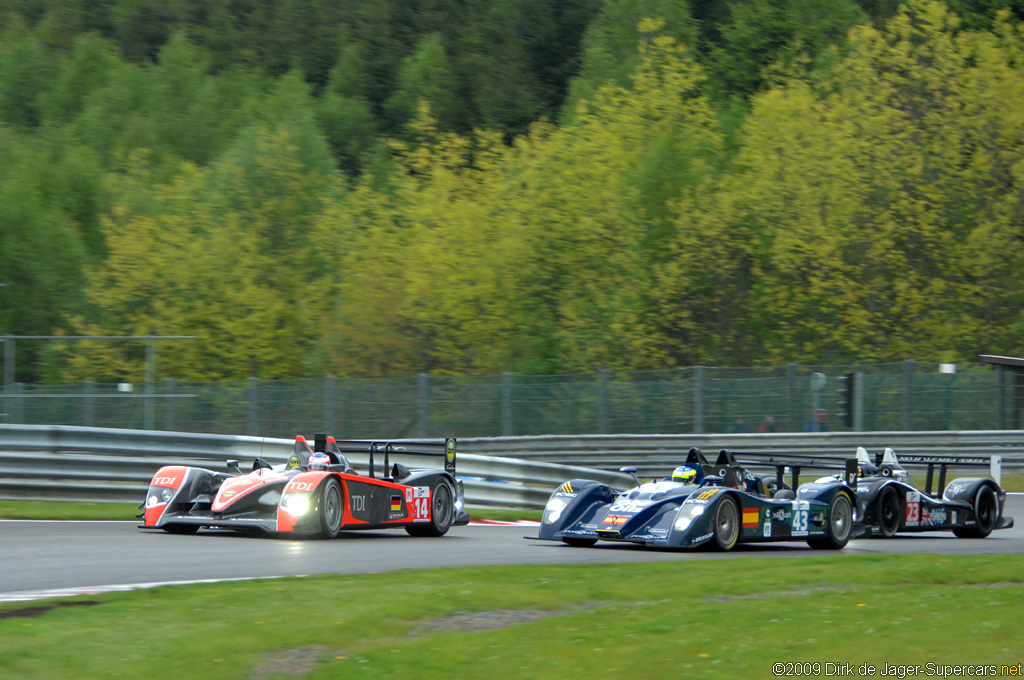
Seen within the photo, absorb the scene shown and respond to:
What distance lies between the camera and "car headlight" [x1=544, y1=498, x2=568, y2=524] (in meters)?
12.9

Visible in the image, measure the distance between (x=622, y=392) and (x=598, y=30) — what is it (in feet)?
116

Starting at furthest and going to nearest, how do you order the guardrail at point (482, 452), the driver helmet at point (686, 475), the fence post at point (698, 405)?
1. the fence post at point (698, 405)
2. the guardrail at point (482, 452)
3. the driver helmet at point (686, 475)

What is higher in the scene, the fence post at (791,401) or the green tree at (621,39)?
the green tree at (621,39)

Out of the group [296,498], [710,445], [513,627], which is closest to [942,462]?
[296,498]

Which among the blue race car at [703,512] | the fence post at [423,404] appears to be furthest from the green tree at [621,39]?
the blue race car at [703,512]

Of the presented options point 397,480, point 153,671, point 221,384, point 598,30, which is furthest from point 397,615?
point 598,30

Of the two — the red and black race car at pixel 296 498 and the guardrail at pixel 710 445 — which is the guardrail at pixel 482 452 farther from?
the red and black race car at pixel 296 498

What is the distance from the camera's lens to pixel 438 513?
1434 cm

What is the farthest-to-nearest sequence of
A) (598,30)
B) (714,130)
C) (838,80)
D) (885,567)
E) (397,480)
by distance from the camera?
1. (598,30)
2. (714,130)
3. (838,80)
4. (397,480)
5. (885,567)

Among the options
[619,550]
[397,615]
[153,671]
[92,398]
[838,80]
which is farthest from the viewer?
[838,80]

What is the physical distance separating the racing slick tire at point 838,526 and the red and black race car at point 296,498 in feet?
13.2

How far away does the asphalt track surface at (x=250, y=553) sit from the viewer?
9312 mm

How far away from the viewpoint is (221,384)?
2125cm

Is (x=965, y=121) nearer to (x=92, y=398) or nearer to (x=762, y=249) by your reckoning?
(x=762, y=249)
